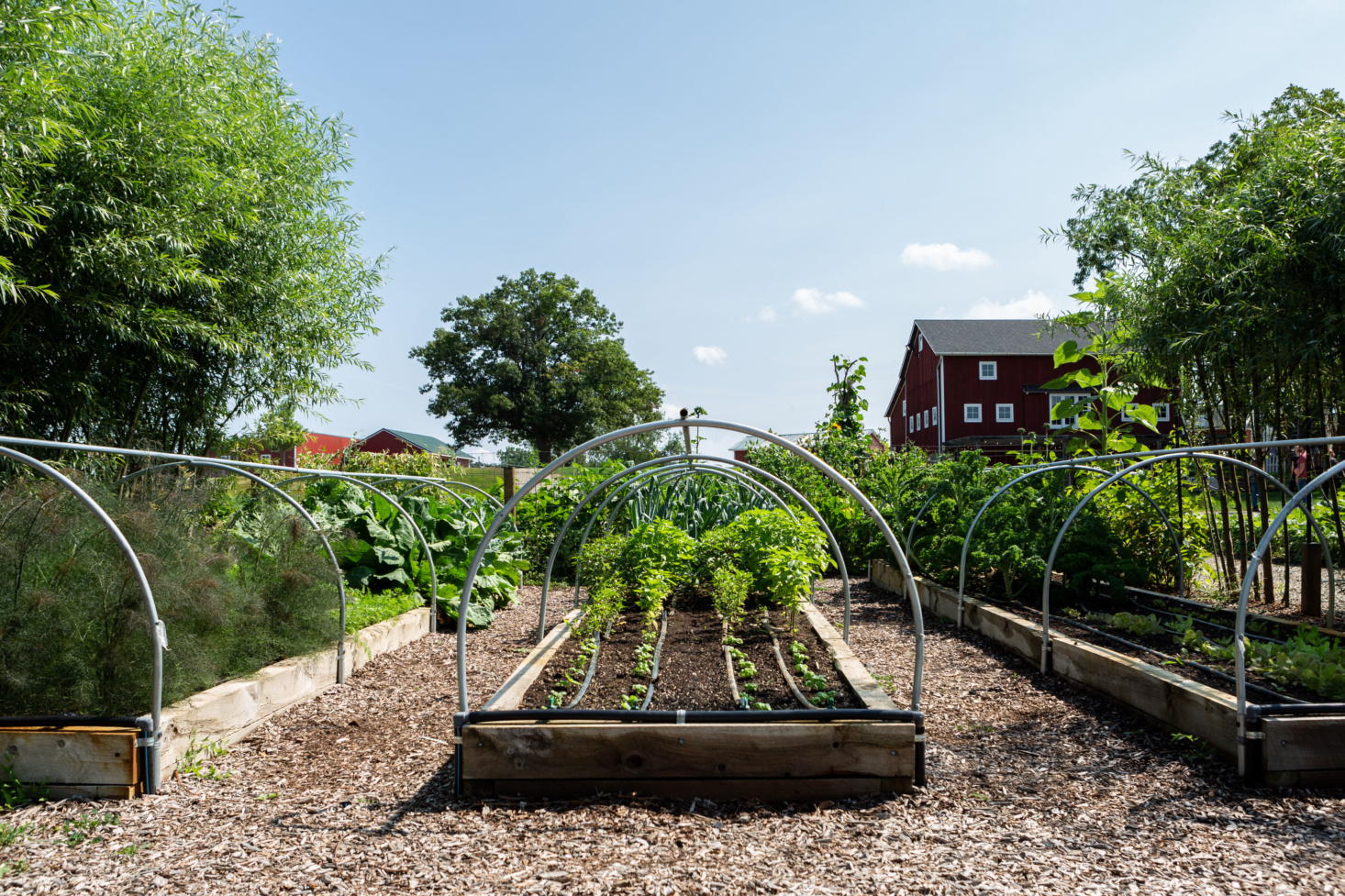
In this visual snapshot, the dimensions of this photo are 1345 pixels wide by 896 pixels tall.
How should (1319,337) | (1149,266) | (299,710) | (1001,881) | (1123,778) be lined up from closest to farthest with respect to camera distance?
(1001,881)
(1123,778)
(299,710)
(1319,337)
(1149,266)

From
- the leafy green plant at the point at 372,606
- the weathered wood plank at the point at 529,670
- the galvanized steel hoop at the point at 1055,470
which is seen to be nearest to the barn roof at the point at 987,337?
the galvanized steel hoop at the point at 1055,470

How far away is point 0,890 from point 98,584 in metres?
1.27

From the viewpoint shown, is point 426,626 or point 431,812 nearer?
point 431,812

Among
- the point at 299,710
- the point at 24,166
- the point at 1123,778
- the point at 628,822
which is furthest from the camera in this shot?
the point at 24,166

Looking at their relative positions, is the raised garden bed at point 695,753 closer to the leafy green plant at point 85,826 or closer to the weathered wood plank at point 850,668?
the weathered wood plank at point 850,668

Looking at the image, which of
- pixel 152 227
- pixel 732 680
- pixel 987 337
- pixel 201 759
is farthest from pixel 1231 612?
pixel 987 337

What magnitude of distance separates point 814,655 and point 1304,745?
2332mm

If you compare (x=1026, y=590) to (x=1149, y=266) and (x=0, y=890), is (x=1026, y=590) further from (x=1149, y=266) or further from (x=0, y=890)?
(x=0, y=890)

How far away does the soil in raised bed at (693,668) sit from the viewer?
374cm

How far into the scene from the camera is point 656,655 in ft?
15.2

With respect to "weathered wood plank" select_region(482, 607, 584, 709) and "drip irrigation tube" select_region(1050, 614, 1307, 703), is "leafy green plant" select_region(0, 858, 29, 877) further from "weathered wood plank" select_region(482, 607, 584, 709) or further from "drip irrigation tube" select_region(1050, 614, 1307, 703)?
"drip irrigation tube" select_region(1050, 614, 1307, 703)

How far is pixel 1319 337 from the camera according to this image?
4.88 metres

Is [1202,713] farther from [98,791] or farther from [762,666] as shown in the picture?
[98,791]

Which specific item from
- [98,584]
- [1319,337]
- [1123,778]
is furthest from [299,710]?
[1319,337]
